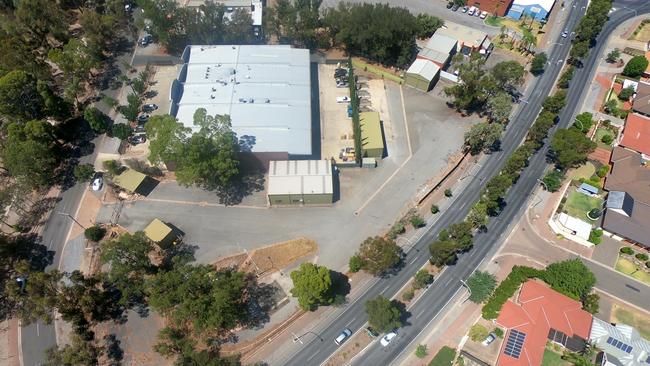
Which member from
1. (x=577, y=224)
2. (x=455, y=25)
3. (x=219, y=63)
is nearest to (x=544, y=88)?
(x=455, y=25)

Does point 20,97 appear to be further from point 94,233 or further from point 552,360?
point 552,360

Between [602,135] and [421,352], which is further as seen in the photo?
[602,135]

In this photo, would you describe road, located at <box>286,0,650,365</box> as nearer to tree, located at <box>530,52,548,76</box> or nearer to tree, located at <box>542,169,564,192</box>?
tree, located at <box>530,52,548,76</box>

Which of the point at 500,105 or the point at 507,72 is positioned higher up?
the point at 507,72

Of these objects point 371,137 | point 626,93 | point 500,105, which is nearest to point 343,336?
point 371,137

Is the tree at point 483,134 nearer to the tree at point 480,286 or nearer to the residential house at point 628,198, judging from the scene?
the residential house at point 628,198

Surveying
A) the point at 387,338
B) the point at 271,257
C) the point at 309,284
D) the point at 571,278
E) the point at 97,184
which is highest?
the point at 571,278

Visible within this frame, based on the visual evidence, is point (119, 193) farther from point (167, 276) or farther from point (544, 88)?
point (544, 88)

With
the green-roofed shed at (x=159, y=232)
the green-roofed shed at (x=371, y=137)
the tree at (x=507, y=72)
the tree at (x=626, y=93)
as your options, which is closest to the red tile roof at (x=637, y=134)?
the tree at (x=626, y=93)
